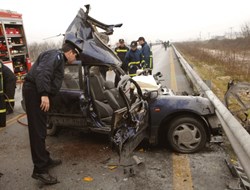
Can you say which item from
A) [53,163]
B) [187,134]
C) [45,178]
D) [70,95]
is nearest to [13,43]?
[70,95]

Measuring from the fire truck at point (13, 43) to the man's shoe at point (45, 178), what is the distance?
987 cm

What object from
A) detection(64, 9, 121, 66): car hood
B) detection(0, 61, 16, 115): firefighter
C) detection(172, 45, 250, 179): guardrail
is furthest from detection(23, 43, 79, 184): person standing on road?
detection(0, 61, 16, 115): firefighter

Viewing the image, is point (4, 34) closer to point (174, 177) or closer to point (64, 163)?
point (64, 163)

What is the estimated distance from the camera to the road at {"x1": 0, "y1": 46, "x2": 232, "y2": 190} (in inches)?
143

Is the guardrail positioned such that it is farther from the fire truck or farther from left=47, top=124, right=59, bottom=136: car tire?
the fire truck

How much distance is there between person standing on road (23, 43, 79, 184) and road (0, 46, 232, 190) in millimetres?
290

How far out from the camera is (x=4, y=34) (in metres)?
12.7

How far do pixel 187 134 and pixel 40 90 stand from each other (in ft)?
7.19

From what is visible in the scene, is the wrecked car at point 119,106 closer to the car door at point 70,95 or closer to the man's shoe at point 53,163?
the car door at point 70,95

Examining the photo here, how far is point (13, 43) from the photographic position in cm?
1372

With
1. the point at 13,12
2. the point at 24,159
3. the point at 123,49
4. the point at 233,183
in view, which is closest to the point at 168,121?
the point at 233,183

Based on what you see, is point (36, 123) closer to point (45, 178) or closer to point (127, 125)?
point (45, 178)

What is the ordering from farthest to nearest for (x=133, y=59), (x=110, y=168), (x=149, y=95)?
(x=133, y=59) < (x=149, y=95) < (x=110, y=168)

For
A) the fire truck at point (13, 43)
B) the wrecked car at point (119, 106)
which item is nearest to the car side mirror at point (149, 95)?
the wrecked car at point (119, 106)
